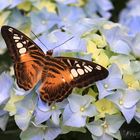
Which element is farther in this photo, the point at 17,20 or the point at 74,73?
the point at 17,20

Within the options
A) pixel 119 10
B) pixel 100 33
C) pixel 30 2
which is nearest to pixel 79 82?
pixel 100 33

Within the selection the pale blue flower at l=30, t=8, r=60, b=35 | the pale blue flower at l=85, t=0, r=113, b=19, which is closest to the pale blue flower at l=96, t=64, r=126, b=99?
the pale blue flower at l=30, t=8, r=60, b=35

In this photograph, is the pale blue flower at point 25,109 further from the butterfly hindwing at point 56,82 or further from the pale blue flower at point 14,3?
the pale blue flower at point 14,3

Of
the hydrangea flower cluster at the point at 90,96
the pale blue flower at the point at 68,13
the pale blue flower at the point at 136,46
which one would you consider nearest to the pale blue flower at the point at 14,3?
the pale blue flower at the point at 68,13

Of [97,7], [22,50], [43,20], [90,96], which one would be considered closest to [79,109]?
[90,96]

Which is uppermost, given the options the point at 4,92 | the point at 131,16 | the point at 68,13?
the point at 4,92

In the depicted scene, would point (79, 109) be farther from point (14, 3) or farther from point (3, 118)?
point (14, 3)

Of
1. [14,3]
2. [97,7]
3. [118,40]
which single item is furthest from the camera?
[97,7]
